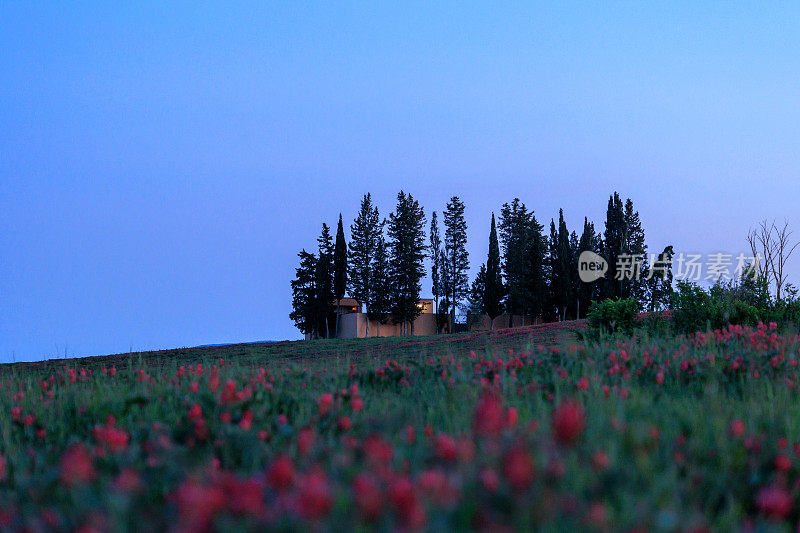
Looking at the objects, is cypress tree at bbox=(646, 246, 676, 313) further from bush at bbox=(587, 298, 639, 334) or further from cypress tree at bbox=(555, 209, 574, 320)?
bush at bbox=(587, 298, 639, 334)

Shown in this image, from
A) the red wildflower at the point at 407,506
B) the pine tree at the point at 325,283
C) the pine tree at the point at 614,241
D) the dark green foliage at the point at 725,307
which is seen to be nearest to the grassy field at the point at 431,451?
the red wildflower at the point at 407,506

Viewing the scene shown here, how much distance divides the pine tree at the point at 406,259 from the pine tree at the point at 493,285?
5348mm

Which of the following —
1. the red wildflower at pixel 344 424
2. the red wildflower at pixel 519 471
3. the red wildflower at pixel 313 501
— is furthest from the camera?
the red wildflower at pixel 344 424

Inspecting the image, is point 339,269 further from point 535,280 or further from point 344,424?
point 344,424

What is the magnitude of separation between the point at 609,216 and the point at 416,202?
616 inches

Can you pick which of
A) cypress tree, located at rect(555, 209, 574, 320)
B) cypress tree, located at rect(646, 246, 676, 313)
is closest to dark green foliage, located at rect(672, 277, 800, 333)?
cypress tree, located at rect(646, 246, 676, 313)

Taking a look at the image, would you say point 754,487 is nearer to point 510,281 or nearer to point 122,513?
point 122,513

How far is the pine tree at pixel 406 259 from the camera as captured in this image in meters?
50.8

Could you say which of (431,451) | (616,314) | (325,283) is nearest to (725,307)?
(616,314)

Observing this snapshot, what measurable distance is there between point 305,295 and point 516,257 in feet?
55.3

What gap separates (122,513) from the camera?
6.66 ft

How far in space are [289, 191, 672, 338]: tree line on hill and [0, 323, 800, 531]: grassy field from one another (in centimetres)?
4084

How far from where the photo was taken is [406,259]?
5191 cm

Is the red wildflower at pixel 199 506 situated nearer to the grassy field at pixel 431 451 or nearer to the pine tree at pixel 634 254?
the grassy field at pixel 431 451
